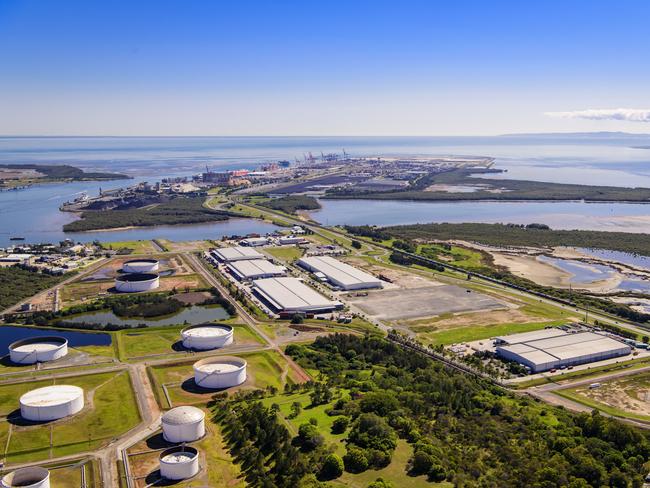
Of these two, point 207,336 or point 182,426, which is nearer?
point 182,426

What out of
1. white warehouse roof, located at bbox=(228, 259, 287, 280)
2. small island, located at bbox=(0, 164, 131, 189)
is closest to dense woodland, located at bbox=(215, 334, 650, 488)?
white warehouse roof, located at bbox=(228, 259, 287, 280)

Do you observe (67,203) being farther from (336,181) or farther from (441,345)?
(441,345)

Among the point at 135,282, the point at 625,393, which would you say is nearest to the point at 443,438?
the point at 625,393

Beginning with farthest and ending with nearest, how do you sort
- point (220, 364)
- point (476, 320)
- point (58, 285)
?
point (58, 285) < point (476, 320) < point (220, 364)

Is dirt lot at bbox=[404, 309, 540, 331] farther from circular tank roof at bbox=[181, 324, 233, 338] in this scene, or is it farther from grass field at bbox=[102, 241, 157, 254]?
grass field at bbox=[102, 241, 157, 254]

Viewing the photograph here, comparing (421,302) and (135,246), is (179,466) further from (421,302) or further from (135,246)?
(135,246)

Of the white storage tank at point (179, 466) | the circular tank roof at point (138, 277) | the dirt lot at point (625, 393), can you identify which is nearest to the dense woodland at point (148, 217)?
the circular tank roof at point (138, 277)
